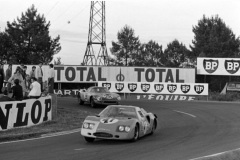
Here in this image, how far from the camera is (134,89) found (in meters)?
34.1

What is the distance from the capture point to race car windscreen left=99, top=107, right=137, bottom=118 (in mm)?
13148

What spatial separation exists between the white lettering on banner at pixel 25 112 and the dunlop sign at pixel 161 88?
16.5m

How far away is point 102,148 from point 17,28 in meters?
63.7

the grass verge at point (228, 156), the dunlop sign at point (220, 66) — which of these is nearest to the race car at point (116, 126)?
the grass verge at point (228, 156)

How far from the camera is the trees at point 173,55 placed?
309 ft

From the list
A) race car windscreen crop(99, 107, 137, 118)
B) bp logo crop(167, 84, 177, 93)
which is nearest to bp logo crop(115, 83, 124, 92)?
bp logo crop(167, 84, 177, 93)

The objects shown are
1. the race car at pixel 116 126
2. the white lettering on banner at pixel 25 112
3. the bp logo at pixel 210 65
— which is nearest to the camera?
the race car at pixel 116 126

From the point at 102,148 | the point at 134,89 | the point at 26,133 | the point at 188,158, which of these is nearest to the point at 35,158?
the point at 102,148

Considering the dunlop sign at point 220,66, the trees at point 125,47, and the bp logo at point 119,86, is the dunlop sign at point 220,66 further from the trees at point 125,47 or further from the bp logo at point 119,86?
the trees at point 125,47

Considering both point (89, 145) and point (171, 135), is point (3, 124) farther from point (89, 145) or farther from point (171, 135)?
point (171, 135)

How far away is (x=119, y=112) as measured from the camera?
13.3 metres

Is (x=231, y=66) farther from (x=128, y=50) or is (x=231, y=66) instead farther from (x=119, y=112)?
(x=128, y=50)

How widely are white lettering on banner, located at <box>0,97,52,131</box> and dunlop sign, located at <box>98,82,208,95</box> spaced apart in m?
16.5

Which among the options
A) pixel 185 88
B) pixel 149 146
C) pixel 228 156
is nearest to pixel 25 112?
pixel 149 146
